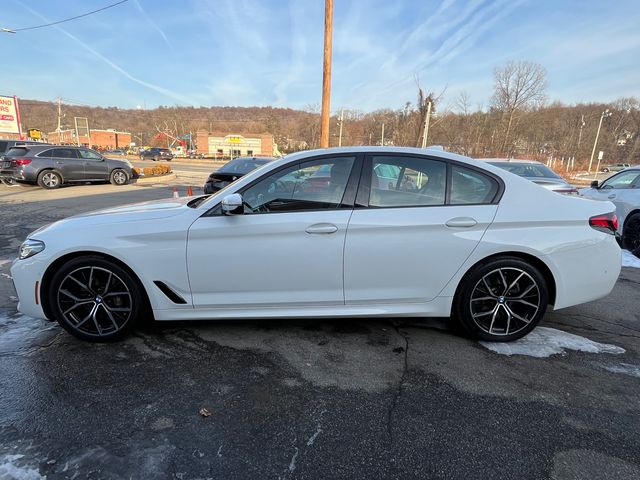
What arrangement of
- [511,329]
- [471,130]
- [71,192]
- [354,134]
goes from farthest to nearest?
[354,134], [471,130], [71,192], [511,329]

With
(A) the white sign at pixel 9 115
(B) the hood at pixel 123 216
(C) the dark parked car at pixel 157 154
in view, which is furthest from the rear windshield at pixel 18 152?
(C) the dark parked car at pixel 157 154

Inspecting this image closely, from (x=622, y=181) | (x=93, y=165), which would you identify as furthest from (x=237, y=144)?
(x=622, y=181)

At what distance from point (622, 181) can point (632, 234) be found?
121 centimetres

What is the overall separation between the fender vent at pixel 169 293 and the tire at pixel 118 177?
15589 mm

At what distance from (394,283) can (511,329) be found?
45.7 inches

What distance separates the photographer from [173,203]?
145 inches

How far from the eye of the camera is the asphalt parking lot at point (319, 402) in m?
2.01

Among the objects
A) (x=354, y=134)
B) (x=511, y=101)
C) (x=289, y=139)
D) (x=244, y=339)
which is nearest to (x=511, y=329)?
(x=244, y=339)

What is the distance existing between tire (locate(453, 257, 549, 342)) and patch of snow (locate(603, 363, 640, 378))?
23.5 inches

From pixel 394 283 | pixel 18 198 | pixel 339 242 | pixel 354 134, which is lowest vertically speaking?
pixel 18 198

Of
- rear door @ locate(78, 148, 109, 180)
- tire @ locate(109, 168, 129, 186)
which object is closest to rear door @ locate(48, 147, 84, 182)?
rear door @ locate(78, 148, 109, 180)

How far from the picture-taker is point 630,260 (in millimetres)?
6145

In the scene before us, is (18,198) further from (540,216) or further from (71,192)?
(540,216)

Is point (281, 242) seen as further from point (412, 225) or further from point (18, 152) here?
point (18, 152)
